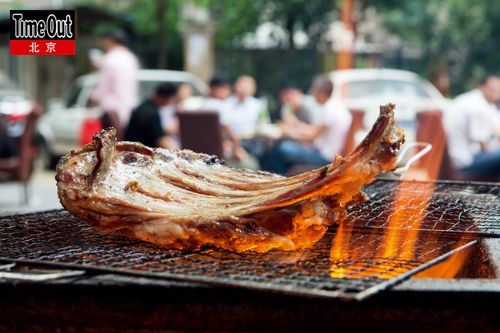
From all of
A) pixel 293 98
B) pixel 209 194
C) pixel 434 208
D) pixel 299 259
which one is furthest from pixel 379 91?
pixel 299 259

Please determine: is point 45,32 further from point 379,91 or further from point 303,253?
point 379,91

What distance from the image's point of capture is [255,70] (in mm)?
21609

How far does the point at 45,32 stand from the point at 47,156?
12026 millimetres

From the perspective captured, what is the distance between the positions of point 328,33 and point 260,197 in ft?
66.7

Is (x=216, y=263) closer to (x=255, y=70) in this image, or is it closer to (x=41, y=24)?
(x=41, y=24)

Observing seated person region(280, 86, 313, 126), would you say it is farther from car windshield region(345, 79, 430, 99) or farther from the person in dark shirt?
the person in dark shirt

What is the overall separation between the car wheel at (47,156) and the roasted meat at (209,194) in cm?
1173

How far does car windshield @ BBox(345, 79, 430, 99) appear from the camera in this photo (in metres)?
14.2

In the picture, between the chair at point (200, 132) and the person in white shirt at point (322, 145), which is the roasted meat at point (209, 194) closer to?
the chair at point (200, 132)

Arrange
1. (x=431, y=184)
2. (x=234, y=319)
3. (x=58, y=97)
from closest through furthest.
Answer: (x=234, y=319) < (x=431, y=184) < (x=58, y=97)

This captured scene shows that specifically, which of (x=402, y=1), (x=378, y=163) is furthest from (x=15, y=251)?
(x=402, y=1)

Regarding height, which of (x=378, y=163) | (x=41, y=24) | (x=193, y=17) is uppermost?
(x=193, y=17)

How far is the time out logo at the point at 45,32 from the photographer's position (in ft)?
9.70

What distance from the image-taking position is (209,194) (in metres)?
2.97
